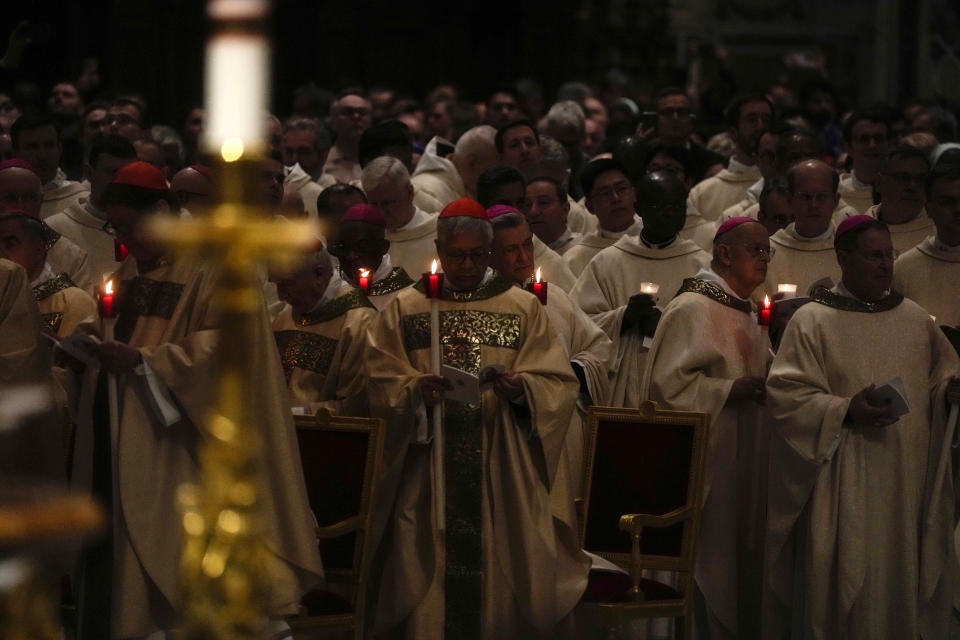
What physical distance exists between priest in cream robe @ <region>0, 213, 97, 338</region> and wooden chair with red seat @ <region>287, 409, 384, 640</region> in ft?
4.12

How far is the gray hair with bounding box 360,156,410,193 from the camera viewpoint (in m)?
8.81

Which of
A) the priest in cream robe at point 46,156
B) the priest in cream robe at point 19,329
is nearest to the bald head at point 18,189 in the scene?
the priest in cream robe at point 46,156

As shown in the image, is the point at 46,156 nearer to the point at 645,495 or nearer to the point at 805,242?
the point at 805,242

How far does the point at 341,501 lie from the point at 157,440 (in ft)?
2.35

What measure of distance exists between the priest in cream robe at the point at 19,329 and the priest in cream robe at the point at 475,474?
1.19 m

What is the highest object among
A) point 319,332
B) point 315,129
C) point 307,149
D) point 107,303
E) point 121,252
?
point 315,129

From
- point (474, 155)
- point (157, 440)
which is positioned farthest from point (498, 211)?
point (474, 155)

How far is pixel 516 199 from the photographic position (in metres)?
8.65

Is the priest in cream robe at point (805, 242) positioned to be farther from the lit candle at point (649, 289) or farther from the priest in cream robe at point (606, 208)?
the lit candle at point (649, 289)

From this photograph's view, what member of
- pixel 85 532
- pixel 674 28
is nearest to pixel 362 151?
pixel 85 532

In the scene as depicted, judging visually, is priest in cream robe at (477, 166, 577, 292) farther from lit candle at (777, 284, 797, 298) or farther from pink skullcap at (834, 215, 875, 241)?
pink skullcap at (834, 215, 875, 241)

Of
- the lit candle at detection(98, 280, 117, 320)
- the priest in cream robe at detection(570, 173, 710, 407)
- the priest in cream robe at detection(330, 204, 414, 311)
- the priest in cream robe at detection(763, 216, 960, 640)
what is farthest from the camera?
the priest in cream robe at detection(570, 173, 710, 407)

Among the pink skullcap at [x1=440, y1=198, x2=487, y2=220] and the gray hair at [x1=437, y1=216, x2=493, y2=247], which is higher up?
the pink skullcap at [x1=440, y1=198, x2=487, y2=220]

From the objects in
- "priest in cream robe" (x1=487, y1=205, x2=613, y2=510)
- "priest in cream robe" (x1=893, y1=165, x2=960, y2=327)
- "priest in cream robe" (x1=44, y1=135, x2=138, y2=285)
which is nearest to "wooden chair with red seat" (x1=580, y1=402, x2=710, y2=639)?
"priest in cream robe" (x1=487, y1=205, x2=613, y2=510)
